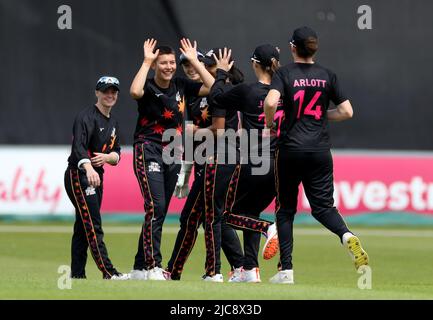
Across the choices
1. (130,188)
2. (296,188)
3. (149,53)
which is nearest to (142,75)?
(149,53)

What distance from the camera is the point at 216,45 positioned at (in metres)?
20.7

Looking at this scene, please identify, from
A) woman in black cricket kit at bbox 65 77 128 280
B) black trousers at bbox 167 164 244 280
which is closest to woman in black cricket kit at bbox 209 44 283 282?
black trousers at bbox 167 164 244 280

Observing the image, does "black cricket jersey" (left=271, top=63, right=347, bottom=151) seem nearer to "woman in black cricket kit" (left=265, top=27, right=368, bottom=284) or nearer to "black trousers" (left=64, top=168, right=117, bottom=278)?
"woman in black cricket kit" (left=265, top=27, right=368, bottom=284)

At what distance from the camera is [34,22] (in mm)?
20828

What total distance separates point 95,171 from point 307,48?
8.21ft

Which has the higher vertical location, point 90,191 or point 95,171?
point 95,171

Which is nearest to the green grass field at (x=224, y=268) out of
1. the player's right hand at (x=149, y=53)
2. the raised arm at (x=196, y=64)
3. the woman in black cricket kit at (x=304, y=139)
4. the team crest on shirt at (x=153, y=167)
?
the woman in black cricket kit at (x=304, y=139)

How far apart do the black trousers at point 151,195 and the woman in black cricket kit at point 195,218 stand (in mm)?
351

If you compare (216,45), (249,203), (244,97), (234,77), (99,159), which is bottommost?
(249,203)

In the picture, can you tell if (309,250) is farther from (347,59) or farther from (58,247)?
(347,59)

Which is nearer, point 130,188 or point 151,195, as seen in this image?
point 151,195

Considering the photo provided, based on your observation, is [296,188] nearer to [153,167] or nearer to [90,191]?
[153,167]

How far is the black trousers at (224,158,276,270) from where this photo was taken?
461 inches

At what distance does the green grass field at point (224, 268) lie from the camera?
31.0 feet
